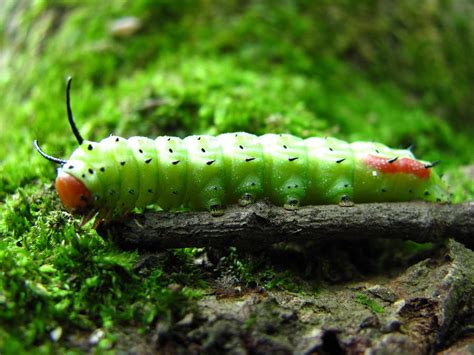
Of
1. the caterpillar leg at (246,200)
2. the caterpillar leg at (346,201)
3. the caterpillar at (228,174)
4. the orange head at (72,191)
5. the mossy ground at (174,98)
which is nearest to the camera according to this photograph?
the mossy ground at (174,98)

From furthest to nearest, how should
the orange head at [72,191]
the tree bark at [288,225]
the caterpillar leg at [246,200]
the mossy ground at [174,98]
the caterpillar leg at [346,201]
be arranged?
the caterpillar leg at [346,201] → the caterpillar leg at [246,200] → the tree bark at [288,225] → the orange head at [72,191] → the mossy ground at [174,98]

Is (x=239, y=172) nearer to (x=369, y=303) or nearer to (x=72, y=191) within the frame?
(x=72, y=191)

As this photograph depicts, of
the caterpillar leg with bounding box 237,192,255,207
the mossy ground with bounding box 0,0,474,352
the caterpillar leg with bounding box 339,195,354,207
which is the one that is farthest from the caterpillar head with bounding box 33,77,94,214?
the caterpillar leg with bounding box 339,195,354,207

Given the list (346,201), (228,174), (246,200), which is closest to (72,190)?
(228,174)

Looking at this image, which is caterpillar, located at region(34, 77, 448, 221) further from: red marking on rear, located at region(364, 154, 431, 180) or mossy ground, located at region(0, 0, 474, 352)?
mossy ground, located at region(0, 0, 474, 352)

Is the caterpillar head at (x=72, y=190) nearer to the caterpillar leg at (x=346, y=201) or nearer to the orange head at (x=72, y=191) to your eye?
the orange head at (x=72, y=191)

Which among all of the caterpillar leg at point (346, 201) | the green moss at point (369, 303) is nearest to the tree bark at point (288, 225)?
the caterpillar leg at point (346, 201)

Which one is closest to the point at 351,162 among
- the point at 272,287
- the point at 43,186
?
the point at 272,287
